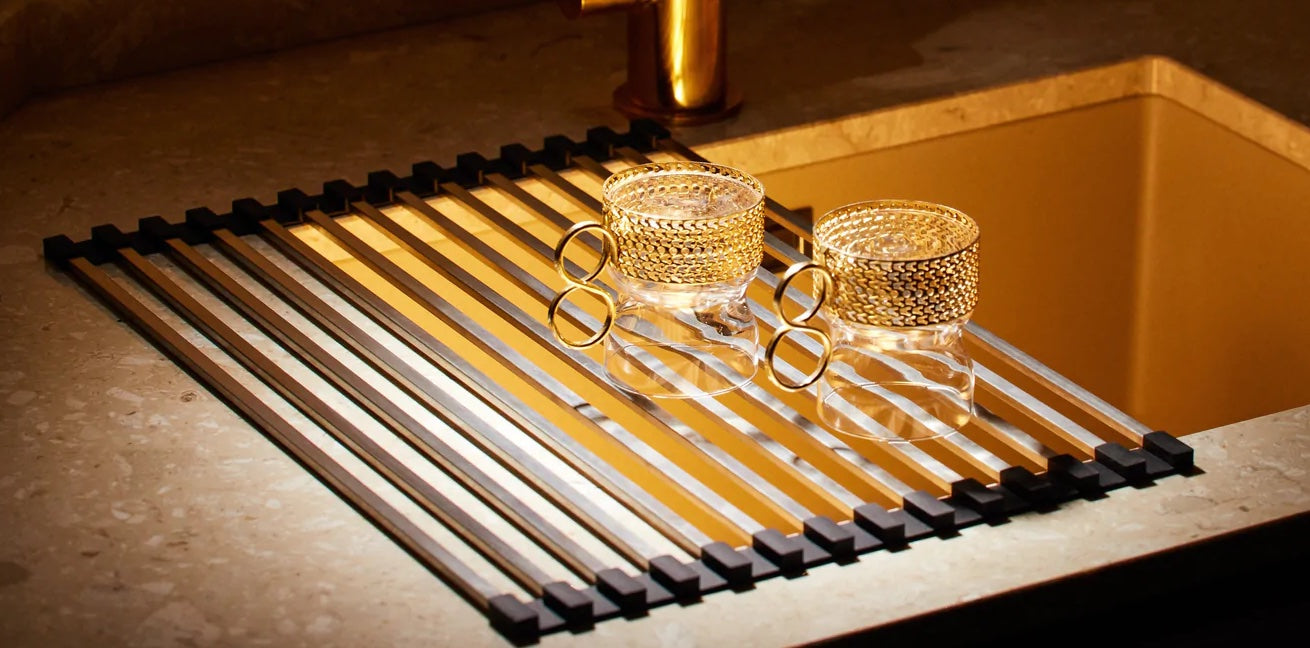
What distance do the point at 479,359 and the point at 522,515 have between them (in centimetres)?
51

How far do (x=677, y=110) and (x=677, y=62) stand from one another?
37 millimetres

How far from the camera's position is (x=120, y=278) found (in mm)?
1199

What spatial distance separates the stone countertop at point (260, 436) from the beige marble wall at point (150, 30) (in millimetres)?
17

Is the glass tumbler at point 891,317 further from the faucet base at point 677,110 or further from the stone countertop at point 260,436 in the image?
the faucet base at point 677,110

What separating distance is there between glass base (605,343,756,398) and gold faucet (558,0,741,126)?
0.36m

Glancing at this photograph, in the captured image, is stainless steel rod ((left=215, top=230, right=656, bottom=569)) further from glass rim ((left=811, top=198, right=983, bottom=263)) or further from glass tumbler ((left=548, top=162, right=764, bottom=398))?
glass rim ((left=811, top=198, right=983, bottom=263))

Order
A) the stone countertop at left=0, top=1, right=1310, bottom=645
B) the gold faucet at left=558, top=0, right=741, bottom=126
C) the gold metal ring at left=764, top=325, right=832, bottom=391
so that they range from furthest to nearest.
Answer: the gold faucet at left=558, top=0, right=741, bottom=126 → the gold metal ring at left=764, top=325, right=832, bottom=391 → the stone countertop at left=0, top=1, right=1310, bottom=645

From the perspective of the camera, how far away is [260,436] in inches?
39.8

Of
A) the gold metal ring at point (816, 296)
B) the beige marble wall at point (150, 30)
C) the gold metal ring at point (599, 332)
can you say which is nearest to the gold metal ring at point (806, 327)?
the gold metal ring at point (816, 296)

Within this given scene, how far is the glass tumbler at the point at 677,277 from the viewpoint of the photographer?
1001 millimetres

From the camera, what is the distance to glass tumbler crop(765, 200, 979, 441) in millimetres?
953

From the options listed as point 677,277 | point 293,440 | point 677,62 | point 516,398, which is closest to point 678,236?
point 677,277

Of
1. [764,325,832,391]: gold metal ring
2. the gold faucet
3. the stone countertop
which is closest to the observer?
the stone countertop

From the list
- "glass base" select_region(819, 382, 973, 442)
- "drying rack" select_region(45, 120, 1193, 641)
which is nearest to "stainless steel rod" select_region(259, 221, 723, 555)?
"drying rack" select_region(45, 120, 1193, 641)
